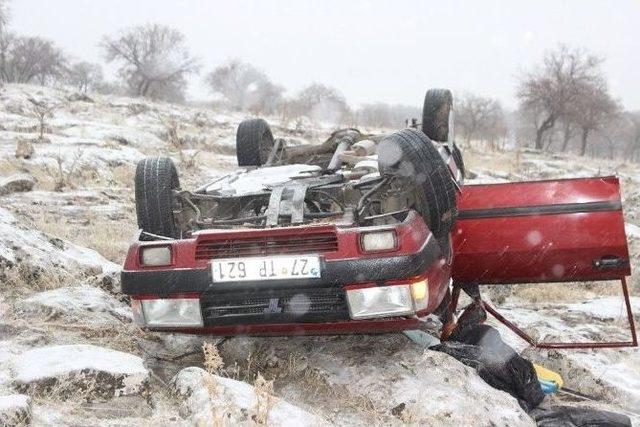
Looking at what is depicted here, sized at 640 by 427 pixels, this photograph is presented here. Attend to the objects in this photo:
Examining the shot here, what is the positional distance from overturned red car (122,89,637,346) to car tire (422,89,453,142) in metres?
0.26

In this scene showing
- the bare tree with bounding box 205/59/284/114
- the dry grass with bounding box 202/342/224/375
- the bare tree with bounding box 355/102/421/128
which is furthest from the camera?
the bare tree with bounding box 205/59/284/114

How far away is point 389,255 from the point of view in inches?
123

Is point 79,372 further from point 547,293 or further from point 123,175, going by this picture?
point 123,175

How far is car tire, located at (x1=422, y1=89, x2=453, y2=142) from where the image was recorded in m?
5.46

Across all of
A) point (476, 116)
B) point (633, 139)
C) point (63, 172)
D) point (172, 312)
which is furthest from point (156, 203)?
point (633, 139)

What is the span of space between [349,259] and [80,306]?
215cm

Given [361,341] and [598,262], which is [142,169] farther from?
[598,262]

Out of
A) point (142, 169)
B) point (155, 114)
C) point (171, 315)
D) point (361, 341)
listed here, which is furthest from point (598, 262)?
point (155, 114)

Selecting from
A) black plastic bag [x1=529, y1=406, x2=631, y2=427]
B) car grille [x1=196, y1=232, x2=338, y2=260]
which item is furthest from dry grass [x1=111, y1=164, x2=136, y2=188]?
black plastic bag [x1=529, y1=406, x2=631, y2=427]

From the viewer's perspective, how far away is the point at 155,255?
3.39 meters

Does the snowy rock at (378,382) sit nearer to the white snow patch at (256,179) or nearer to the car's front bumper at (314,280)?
the car's front bumper at (314,280)

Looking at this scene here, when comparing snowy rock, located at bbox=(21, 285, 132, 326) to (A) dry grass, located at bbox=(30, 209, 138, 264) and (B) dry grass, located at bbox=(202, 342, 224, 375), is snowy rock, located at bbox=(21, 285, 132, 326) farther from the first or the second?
(B) dry grass, located at bbox=(202, 342, 224, 375)

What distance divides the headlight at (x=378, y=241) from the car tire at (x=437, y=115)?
2.49 meters

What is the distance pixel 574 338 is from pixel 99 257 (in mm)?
4198
